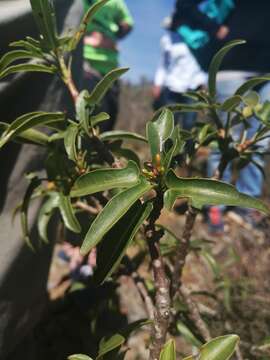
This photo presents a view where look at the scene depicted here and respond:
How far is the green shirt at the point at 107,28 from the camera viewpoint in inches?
104

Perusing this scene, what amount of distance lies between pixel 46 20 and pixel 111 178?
36 cm

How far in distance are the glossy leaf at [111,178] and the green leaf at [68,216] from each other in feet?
0.54

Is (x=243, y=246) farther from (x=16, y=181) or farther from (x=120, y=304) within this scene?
(x=16, y=181)

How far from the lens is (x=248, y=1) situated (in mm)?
2693

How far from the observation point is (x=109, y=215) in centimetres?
75

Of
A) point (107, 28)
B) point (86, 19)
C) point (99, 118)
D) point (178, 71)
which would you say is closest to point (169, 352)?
point (99, 118)

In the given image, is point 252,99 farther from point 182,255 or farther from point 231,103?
point 182,255

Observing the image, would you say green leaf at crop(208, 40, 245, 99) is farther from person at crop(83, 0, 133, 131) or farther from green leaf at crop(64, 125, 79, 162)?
person at crop(83, 0, 133, 131)

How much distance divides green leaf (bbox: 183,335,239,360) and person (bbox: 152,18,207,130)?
2425 millimetres

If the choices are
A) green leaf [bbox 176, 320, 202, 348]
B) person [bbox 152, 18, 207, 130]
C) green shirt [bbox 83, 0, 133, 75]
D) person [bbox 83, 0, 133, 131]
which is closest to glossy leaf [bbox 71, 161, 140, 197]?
green leaf [bbox 176, 320, 202, 348]

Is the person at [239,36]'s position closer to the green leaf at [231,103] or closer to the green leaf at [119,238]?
the green leaf at [231,103]

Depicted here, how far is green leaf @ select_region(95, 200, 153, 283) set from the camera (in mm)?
772

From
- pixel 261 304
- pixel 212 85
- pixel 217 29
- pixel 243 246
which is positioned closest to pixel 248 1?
pixel 217 29

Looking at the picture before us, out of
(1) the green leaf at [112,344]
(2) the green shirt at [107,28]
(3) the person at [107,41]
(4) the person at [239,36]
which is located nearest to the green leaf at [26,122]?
(1) the green leaf at [112,344]
